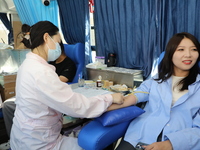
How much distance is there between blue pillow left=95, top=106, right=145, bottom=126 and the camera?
111cm

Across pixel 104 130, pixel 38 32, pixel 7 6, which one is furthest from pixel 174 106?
pixel 7 6

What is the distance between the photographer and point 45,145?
1.09 m

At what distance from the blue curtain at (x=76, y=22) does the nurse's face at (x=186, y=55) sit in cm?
155

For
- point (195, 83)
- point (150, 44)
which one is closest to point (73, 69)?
point (150, 44)

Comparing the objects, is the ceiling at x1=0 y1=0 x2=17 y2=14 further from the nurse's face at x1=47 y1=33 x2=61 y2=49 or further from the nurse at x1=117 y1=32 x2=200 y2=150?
the nurse at x1=117 y1=32 x2=200 y2=150

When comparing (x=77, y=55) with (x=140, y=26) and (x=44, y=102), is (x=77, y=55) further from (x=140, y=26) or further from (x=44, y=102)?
(x=44, y=102)

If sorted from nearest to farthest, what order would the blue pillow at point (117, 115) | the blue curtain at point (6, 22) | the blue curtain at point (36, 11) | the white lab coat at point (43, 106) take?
the white lab coat at point (43, 106) → the blue pillow at point (117, 115) → the blue curtain at point (36, 11) → the blue curtain at point (6, 22)

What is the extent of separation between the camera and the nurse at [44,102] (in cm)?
100

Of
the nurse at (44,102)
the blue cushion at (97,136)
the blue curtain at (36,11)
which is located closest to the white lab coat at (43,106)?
the nurse at (44,102)

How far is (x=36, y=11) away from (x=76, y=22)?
1014 millimetres

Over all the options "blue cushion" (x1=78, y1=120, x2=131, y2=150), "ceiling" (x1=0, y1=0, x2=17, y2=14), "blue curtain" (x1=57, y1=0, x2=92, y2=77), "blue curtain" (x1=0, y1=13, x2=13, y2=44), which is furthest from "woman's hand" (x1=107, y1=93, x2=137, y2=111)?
"blue curtain" (x1=0, y1=13, x2=13, y2=44)

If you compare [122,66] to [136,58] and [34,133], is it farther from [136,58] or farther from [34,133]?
[34,133]

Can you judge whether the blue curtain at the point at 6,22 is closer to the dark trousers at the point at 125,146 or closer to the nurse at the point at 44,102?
the nurse at the point at 44,102

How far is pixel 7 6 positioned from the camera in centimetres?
368
